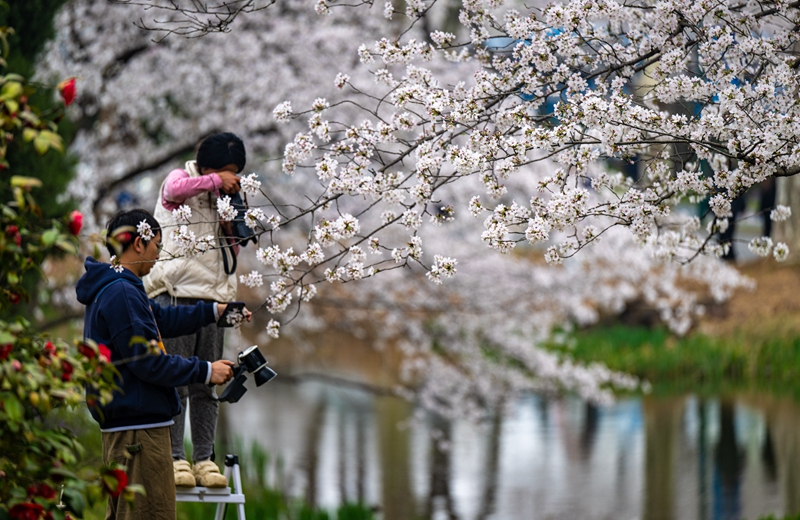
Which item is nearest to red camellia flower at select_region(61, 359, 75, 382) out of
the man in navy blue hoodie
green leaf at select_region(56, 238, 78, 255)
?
green leaf at select_region(56, 238, 78, 255)

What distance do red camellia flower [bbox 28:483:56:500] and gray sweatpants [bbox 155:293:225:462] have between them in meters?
1.11

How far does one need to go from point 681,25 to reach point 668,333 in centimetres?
1163

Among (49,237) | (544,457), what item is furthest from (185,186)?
(544,457)

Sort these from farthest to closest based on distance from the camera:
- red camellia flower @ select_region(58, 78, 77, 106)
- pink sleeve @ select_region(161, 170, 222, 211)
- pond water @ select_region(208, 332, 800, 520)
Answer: pond water @ select_region(208, 332, 800, 520) → pink sleeve @ select_region(161, 170, 222, 211) → red camellia flower @ select_region(58, 78, 77, 106)

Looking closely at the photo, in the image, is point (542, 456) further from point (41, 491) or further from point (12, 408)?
point (12, 408)

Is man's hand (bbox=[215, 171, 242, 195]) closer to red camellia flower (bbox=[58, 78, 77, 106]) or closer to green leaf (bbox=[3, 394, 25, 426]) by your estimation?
red camellia flower (bbox=[58, 78, 77, 106])

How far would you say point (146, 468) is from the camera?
8.30 ft

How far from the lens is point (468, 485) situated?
786 cm

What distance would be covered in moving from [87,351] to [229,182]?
3.98 feet

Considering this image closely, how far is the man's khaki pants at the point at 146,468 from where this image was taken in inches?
99.0

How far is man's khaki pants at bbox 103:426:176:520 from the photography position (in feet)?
8.25

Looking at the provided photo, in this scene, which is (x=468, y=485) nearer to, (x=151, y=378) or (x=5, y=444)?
(x=151, y=378)

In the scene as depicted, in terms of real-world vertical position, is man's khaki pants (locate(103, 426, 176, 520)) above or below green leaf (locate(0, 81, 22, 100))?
below

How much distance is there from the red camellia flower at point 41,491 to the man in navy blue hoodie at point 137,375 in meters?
0.58
